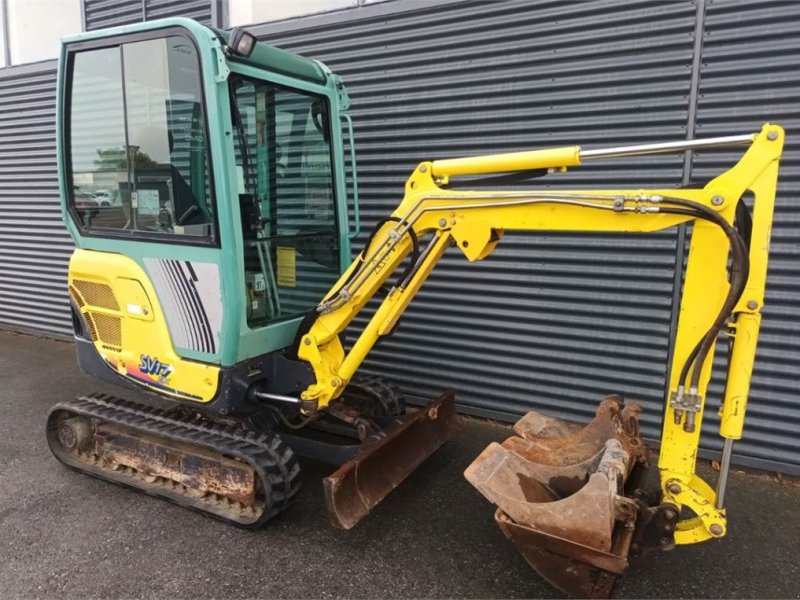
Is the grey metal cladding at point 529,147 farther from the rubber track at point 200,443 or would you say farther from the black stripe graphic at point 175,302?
the black stripe graphic at point 175,302

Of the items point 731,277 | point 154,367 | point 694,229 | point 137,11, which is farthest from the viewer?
point 137,11

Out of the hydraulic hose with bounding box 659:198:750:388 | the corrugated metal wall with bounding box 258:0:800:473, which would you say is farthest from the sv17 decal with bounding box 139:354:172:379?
the hydraulic hose with bounding box 659:198:750:388

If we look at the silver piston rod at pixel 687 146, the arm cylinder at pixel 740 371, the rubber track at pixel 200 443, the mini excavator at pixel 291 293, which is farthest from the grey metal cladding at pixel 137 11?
the arm cylinder at pixel 740 371

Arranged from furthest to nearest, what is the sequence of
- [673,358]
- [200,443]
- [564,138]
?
[564,138] → [200,443] → [673,358]

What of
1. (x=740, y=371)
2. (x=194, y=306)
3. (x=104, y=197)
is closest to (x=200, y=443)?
(x=194, y=306)

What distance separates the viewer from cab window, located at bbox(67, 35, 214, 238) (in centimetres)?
328

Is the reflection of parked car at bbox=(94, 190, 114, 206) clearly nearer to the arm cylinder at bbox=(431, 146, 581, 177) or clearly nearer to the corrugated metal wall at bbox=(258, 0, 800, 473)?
the arm cylinder at bbox=(431, 146, 581, 177)

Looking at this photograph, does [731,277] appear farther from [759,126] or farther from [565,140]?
[565,140]

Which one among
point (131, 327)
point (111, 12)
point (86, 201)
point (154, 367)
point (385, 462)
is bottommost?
point (385, 462)

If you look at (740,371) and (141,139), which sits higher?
(141,139)

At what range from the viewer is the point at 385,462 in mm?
3463

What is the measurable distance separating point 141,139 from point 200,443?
6.06ft

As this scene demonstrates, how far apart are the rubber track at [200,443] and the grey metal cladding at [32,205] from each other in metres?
4.07

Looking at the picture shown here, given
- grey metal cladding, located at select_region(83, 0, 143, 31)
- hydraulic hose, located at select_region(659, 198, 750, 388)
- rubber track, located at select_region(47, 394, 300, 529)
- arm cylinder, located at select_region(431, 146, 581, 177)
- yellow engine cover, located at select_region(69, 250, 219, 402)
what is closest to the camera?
hydraulic hose, located at select_region(659, 198, 750, 388)
